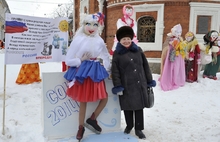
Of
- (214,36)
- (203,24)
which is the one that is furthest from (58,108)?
(203,24)

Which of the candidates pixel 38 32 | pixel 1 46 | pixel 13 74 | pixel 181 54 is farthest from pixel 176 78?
pixel 1 46

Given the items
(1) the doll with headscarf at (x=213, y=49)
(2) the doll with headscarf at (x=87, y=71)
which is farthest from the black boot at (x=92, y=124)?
(1) the doll with headscarf at (x=213, y=49)

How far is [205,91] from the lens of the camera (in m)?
6.93

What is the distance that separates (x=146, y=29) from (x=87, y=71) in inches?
323

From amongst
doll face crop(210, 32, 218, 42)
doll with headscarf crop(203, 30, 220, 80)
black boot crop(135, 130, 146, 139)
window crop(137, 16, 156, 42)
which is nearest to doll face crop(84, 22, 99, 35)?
black boot crop(135, 130, 146, 139)

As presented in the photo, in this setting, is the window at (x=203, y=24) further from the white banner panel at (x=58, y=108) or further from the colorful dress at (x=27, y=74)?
the white banner panel at (x=58, y=108)

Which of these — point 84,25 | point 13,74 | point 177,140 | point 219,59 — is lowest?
point 177,140

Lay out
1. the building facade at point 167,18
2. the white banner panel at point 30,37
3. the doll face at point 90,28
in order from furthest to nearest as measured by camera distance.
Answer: the building facade at point 167,18 → the doll face at point 90,28 → the white banner panel at point 30,37

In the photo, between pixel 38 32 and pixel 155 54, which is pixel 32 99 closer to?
pixel 38 32

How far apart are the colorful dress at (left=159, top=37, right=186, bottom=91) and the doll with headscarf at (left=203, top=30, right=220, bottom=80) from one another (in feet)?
4.06

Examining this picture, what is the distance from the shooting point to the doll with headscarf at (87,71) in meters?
3.42

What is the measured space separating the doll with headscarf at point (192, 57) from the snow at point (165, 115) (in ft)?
1.65

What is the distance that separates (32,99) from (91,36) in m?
2.71

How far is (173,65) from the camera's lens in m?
7.07
